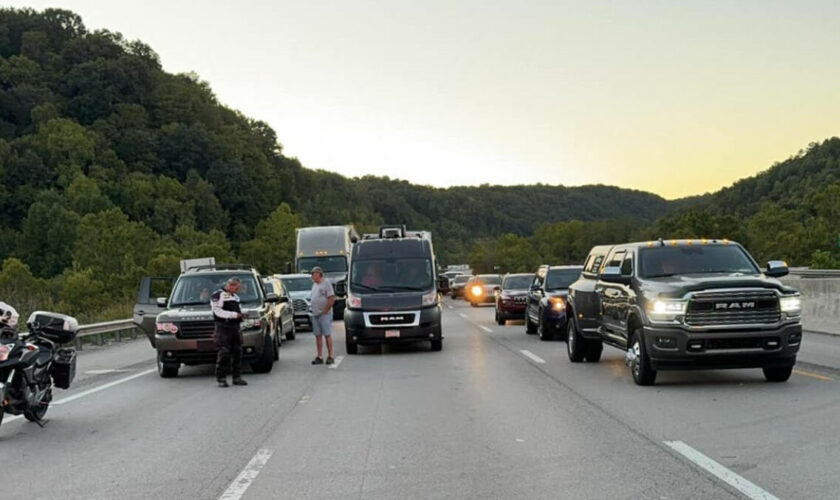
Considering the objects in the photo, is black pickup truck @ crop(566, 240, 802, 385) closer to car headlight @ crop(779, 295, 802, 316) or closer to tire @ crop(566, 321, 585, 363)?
car headlight @ crop(779, 295, 802, 316)

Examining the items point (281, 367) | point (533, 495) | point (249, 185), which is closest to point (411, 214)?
point (249, 185)

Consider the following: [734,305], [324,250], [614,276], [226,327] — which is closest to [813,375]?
[734,305]

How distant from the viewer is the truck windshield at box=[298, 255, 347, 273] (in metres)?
38.8

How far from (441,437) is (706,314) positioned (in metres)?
4.52

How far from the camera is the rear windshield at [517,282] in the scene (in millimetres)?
29609

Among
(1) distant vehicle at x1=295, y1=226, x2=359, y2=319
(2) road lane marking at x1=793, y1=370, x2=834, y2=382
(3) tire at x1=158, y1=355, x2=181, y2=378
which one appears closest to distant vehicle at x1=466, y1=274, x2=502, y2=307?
(1) distant vehicle at x1=295, y1=226, x2=359, y2=319

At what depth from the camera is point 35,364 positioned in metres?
10.1

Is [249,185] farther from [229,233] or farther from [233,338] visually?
[233,338]

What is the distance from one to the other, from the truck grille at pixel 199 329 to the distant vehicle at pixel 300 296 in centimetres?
1254

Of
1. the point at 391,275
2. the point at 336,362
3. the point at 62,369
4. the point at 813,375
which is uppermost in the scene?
the point at 391,275

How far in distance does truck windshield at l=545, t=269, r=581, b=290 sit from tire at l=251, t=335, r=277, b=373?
841 centimetres

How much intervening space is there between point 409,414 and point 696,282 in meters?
4.24

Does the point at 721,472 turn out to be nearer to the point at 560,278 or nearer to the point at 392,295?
the point at 392,295

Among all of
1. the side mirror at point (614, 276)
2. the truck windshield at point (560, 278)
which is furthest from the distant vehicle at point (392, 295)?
the side mirror at point (614, 276)
